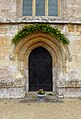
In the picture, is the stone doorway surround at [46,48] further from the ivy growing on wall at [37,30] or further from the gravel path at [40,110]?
the gravel path at [40,110]

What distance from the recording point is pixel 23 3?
9484mm

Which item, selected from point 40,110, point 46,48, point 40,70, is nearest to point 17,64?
point 40,70

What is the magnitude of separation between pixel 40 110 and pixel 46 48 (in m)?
3.28

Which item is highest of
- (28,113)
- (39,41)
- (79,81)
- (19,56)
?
(39,41)

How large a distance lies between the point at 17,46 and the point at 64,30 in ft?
6.35

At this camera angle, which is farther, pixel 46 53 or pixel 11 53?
pixel 46 53

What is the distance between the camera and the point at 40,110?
677 centimetres

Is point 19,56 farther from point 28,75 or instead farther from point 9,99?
point 9,99

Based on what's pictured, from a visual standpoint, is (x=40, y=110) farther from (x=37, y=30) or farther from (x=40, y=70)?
(x=37, y=30)

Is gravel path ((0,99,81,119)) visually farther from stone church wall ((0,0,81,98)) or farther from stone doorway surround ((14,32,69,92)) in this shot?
stone doorway surround ((14,32,69,92))

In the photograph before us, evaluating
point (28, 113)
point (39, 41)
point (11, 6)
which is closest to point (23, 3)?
point (11, 6)

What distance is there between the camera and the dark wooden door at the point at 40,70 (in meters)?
9.40

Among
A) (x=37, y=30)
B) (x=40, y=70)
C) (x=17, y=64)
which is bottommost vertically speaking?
(x=40, y=70)

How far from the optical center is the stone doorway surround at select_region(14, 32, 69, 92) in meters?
8.82
